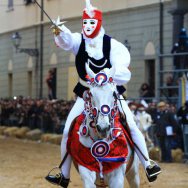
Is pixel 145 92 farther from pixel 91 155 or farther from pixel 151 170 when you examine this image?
pixel 91 155

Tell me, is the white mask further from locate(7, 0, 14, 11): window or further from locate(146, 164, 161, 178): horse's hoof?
locate(7, 0, 14, 11): window

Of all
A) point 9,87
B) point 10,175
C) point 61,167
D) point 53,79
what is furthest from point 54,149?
point 9,87

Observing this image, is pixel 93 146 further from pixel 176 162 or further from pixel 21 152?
pixel 21 152

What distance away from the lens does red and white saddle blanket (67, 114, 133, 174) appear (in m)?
10.5

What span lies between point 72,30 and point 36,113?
294 inches

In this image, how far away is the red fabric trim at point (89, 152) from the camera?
10.5 metres

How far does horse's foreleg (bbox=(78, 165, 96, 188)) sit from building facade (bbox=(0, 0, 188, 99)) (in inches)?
728

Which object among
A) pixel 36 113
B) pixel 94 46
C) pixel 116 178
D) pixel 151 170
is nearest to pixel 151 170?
pixel 151 170

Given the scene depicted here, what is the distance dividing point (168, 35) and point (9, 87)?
19.7 meters

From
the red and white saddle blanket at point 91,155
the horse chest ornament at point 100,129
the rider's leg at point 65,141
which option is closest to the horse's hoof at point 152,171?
the red and white saddle blanket at point 91,155

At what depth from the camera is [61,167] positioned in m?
11.3

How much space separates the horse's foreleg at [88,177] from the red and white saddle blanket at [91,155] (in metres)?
0.05

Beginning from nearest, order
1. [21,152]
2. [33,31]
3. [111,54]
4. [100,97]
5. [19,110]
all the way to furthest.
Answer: [100,97] → [111,54] → [21,152] → [19,110] → [33,31]

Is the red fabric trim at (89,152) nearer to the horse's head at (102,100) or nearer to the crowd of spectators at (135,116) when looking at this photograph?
the horse's head at (102,100)
